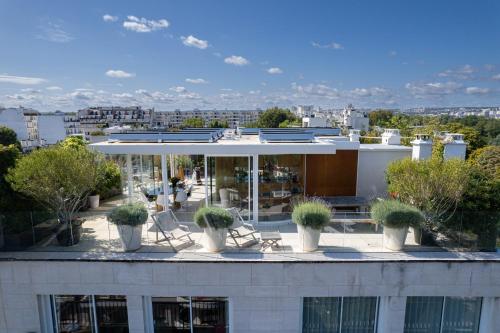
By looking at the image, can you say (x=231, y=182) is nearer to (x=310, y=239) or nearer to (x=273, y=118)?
(x=310, y=239)

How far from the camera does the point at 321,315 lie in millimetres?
7816

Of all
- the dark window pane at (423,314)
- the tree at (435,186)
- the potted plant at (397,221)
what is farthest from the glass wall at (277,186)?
the dark window pane at (423,314)

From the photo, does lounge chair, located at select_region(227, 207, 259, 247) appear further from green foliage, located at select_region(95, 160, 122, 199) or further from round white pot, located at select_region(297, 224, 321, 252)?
green foliage, located at select_region(95, 160, 122, 199)

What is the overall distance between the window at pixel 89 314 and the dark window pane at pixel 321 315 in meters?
4.71

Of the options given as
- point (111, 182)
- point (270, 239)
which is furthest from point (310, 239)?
point (111, 182)

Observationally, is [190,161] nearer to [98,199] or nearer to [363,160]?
[98,199]

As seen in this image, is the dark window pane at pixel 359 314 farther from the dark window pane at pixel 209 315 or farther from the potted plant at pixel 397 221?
the dark window pane at pixel 209 315

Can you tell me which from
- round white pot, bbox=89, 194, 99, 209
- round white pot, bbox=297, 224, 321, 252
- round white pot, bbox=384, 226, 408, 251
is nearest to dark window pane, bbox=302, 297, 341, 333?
round white pot, bbox=297, 224, 321, 252

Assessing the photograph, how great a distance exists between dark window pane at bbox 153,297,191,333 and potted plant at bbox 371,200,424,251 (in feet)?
18.1

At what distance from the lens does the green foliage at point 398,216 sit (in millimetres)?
7816

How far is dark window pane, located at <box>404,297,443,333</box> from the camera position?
7801mm

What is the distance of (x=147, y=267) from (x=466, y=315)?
328 inches

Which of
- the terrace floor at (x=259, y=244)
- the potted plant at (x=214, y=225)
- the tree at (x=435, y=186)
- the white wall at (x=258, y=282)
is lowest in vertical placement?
the white wall at (x=258, y=282)

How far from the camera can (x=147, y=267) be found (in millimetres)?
7449
